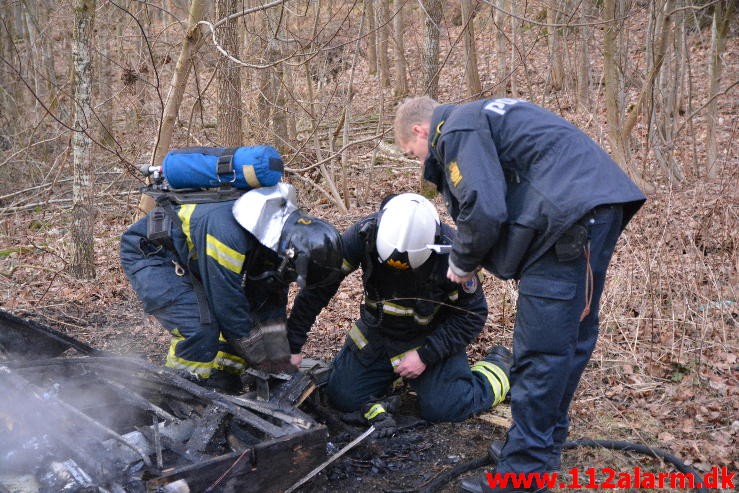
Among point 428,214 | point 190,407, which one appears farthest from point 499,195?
point 190,407

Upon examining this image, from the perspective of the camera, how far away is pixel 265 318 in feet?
13.3

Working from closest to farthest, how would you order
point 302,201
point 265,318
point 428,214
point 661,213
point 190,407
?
point 190,407
point 428,214
point 265,318
point 661,213
point 302,201

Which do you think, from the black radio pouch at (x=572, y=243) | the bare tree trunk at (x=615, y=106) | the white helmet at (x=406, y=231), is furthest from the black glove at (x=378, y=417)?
the bare tree trunk at (x=615, y=106)

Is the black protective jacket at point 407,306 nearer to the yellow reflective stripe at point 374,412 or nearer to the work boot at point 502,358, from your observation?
the yellow reflective stripe at point 374,412

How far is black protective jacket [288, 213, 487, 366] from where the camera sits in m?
4.02

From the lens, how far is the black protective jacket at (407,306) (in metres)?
4.02

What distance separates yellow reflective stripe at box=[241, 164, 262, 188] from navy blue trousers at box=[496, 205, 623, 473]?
1658 millimetres

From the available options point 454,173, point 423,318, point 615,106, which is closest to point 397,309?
point 423,318

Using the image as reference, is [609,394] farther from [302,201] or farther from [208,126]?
[208,126]

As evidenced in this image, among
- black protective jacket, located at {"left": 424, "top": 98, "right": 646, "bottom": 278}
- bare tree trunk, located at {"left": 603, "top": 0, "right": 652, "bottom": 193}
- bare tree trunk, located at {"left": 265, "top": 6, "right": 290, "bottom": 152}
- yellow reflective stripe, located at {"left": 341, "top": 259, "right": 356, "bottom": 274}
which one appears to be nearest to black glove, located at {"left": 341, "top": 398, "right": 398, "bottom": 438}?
yellow reflective stripe, located at {"left": 341, "top": 259, "right": 356, "bottom": 274}

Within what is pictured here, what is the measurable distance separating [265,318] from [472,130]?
191 cm

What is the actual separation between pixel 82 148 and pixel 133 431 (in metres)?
4.17

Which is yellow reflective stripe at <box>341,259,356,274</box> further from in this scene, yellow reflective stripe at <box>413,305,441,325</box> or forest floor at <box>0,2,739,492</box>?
forest floor at <box>0,2,739,492</box>

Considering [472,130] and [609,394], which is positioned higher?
[472,130]
